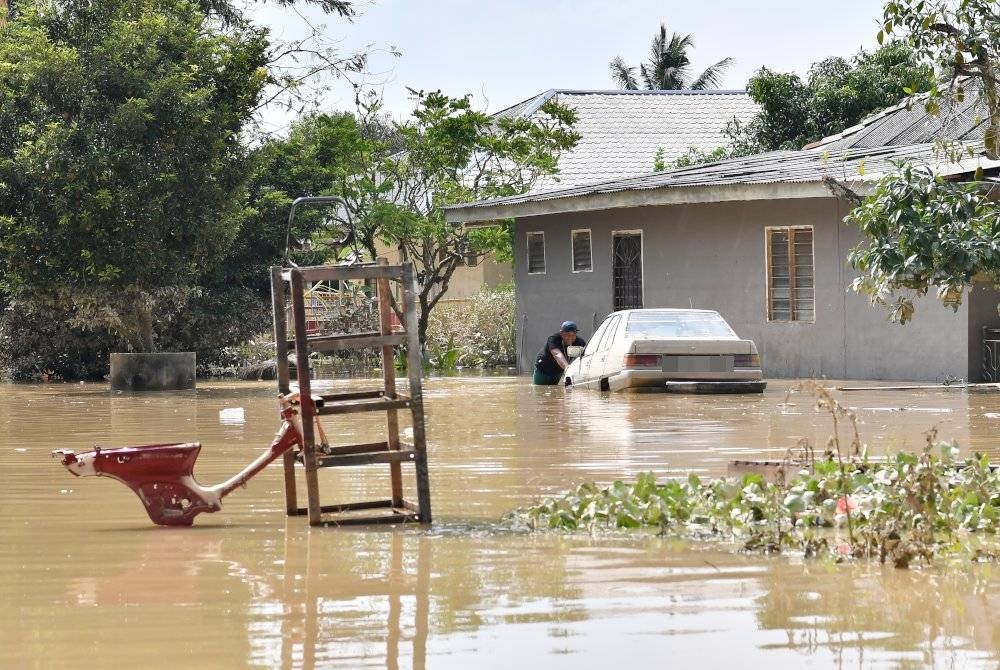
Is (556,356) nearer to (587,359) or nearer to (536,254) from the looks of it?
(587,359)

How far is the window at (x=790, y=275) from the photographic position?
86.8 ft

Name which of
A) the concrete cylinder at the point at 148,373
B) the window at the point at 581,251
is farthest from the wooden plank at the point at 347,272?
the window at the point at 581,251

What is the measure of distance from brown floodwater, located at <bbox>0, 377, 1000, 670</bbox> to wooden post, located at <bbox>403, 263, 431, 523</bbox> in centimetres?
20

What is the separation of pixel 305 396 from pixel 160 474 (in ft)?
3.48

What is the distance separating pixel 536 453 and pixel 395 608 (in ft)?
23.2

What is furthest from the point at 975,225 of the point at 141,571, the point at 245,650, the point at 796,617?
the point at 245,650

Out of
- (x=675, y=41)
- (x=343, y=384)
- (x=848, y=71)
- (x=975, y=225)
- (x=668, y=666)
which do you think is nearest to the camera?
(x=668, y=666)

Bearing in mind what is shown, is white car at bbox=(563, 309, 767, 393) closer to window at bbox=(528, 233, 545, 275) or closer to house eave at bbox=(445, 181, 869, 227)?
house eave at bbox=(445, 181, 869, 227)

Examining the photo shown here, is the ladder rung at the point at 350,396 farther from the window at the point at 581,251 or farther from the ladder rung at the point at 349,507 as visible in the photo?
the window at the point at 581,251

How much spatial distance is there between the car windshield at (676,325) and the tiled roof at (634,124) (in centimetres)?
1892

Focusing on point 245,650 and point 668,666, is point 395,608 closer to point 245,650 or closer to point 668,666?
point 245,650

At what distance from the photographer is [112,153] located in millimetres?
25312

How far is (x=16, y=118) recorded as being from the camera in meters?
25.9

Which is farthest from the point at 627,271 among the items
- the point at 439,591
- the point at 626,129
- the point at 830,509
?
the point at 439,591
